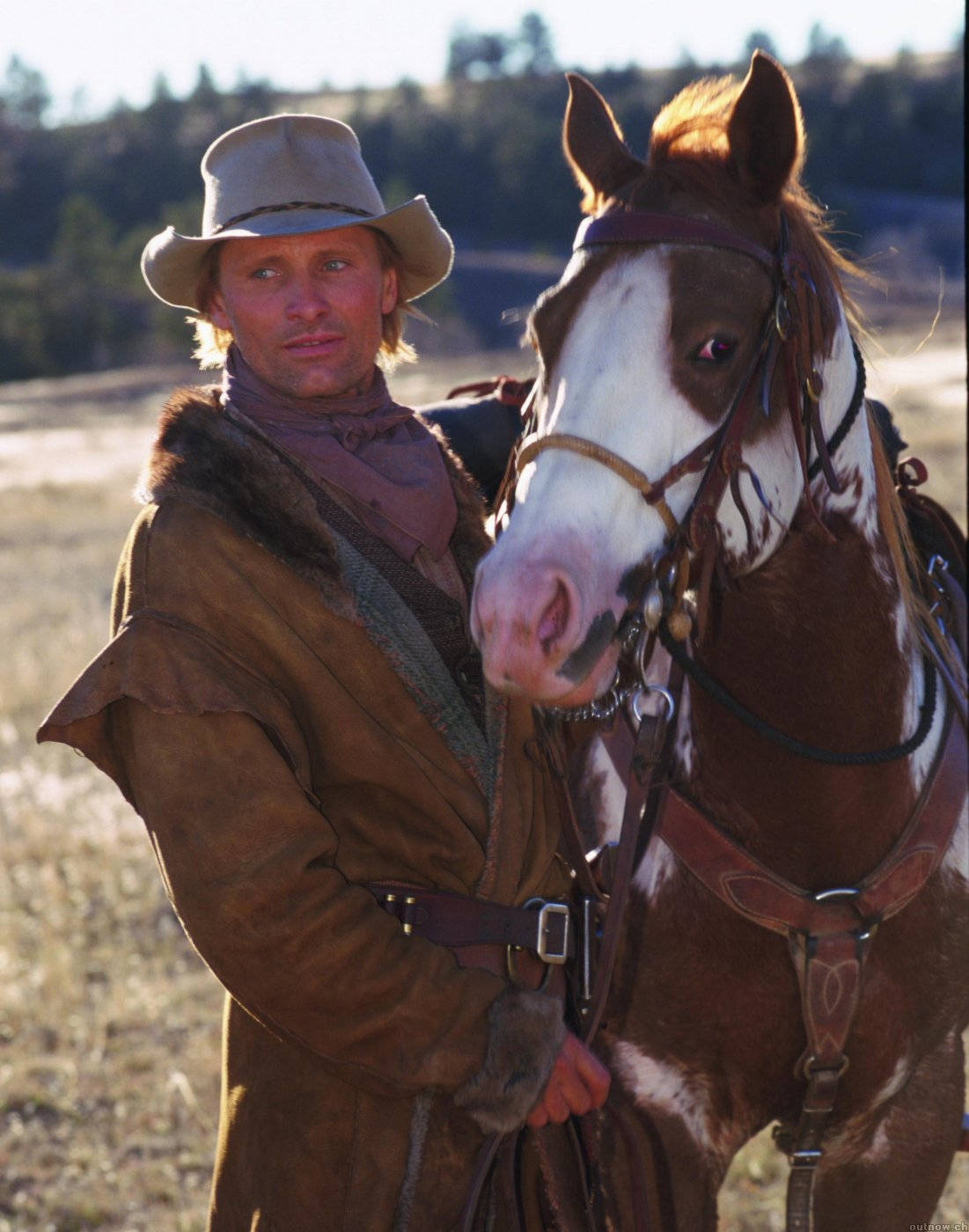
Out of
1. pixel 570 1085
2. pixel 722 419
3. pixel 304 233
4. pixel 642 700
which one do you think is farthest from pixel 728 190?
pixel 570 1085

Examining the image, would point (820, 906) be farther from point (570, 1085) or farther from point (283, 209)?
point (283, 209)

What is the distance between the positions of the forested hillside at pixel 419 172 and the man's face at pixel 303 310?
3767 centimetres

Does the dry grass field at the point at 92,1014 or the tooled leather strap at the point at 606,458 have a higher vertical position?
the tooled leather strap at the point at 606,458

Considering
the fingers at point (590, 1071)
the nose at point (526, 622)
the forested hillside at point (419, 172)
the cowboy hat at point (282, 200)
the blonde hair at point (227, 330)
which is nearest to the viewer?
the nose at point (526, 622)

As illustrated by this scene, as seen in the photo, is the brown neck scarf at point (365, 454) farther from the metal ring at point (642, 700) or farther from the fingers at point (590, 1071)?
the fingers at point (590, 1071)

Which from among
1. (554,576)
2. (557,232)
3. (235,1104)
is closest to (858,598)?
(554,576)

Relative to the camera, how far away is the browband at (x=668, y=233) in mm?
2172

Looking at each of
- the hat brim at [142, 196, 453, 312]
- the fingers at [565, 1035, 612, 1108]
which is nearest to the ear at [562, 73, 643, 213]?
the hat brim at [142, 196, 453, 312]

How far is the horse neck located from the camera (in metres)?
2.42

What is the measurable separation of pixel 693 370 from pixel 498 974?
42.3 inches

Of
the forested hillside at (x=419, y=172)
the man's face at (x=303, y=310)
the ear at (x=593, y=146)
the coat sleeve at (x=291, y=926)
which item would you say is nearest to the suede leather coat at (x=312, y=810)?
the coat sleeve at (x=291, y=926)

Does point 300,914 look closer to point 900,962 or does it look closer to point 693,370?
point 693,370

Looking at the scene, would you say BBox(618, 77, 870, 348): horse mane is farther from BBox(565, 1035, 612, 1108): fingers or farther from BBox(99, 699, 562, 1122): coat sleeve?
BBox(565, 1035, 612, 1108): fingers

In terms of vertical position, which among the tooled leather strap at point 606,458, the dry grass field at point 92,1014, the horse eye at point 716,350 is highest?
the horse eye at point 716,350
